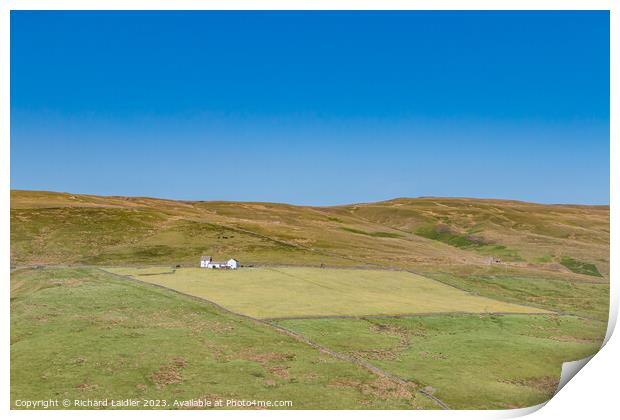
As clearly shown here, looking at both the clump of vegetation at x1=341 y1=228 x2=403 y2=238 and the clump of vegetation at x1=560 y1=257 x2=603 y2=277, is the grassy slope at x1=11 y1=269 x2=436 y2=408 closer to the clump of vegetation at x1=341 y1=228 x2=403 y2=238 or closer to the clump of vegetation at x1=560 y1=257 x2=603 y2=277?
the clump of vegetation at x1=560 y1=257 x2=603 y2=277

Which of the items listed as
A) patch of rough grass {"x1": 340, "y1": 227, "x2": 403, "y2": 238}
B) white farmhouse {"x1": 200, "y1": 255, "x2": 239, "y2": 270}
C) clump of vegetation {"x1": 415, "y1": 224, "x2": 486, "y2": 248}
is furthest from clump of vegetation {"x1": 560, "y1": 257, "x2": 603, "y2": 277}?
white farmhouse {"x1": 200, "y1": 255, "x2": 239, "y2": 270}

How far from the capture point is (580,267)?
10075cm

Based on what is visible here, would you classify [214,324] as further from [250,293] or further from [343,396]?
[343,396]

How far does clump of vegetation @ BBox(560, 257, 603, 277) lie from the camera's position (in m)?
97.6

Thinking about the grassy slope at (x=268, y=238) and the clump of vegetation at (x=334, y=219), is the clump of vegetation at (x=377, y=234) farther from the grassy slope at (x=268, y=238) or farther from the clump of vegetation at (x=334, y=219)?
the clump of vegetation at (x=334, y=219)

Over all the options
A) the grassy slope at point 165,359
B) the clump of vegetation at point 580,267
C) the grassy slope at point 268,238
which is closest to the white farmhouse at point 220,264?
the grassy slope at point 268,238

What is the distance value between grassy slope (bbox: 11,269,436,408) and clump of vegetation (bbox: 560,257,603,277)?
241 feet

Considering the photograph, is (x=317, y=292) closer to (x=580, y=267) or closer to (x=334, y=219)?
(x=580, y=267)

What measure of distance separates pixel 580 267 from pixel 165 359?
281 ft

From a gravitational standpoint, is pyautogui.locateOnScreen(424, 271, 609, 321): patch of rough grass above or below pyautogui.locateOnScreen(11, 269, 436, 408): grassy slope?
above

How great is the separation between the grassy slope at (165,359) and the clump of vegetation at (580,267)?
73350 millimetres

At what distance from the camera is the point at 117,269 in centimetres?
6912

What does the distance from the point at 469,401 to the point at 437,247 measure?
281 ft

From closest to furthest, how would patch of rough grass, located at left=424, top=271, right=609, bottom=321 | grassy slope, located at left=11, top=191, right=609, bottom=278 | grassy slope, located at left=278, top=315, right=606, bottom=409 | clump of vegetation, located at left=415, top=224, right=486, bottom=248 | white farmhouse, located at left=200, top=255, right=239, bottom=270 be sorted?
1. grassy slope, located at left=278, top=315, right=606, bottom=409
2. patch of rough grass, located at left=424, top=271, right=609, bottom=321
3. white farmhouse, located at left=200, top=255, right=239, bottom=270
4. grassy slope, located at left=11, top=191, right=609, bottom=278
5. clump of vegetation, located at left=415, top=224, right=486, bottom=248
